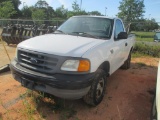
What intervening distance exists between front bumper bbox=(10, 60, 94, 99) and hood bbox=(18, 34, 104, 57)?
39 centimetres

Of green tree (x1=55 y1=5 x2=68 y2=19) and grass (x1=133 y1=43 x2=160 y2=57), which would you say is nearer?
grass (x1=133 y1=43 x2=160 y2=57)

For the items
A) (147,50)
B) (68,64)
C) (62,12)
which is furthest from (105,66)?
(62,12)

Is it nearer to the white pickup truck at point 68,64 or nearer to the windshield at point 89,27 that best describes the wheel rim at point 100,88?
the white pickup truck at point 68,64

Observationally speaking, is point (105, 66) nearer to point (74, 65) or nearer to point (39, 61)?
point (74, 65)

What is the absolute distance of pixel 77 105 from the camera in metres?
4.28

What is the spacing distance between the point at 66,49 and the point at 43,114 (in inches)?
52.8

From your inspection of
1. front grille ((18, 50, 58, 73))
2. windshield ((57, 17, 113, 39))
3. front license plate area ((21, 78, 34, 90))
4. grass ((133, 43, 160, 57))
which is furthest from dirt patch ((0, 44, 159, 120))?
grass ((133, 43, 160, 57))

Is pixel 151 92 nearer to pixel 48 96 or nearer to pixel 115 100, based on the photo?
pixel 115 100

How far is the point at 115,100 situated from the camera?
4586 millimetres

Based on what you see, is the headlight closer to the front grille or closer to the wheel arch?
the front grille

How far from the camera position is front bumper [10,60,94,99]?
336 centimetres

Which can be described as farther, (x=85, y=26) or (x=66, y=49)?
(x=85, y=26)

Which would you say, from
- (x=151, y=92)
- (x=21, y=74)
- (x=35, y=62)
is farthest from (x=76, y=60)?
(x=151, y=92)

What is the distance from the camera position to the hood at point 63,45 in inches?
139
